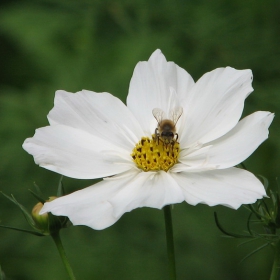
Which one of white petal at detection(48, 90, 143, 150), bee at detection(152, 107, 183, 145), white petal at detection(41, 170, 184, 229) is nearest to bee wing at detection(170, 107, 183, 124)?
bee at detection(152, 107, 183, 145)

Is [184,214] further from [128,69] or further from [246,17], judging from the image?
[246,17]

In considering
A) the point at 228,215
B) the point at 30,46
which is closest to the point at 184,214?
the point at 228,215

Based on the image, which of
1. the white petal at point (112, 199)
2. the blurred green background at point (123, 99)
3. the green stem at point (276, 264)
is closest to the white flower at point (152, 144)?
the white petal at point (112, 199)

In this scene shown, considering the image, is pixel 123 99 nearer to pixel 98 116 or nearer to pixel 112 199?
pixel 98 116

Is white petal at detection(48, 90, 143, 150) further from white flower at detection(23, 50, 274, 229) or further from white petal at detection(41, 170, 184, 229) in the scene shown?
white petal at detection(41, 170, 184, 229)

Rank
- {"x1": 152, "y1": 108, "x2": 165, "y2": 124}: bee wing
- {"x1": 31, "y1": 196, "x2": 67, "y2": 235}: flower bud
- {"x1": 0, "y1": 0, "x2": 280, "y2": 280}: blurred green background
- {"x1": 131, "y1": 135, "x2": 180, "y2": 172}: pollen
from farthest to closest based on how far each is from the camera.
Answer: {"x1": 0, "y1": 0, "x2": 280, "y2": 280}: blurred green background < {"x1": 152, "y1": 108, "x2": 165, "y2": 124}: bee wing < {"x1": 131, "y1": 135, "x2": 180, "y2": 172}: pollen < {"x1": 31, "y1": 196, "x2": 67, "y2": 235}: flower bud

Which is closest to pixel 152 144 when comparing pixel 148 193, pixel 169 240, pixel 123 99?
pixel 148 193
